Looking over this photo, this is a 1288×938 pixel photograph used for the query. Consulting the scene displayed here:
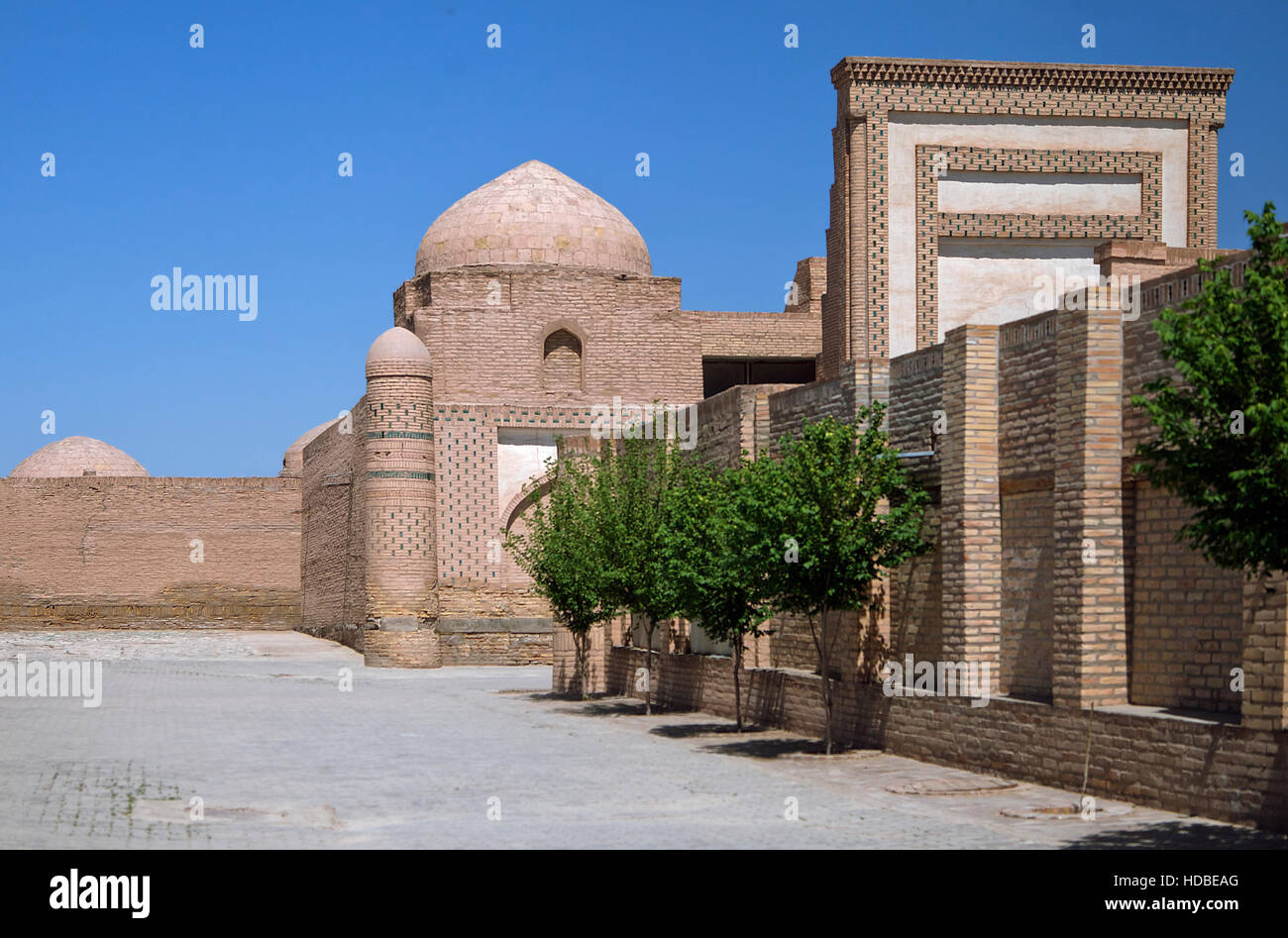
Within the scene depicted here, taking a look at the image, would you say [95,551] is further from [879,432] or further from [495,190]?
[879,432]

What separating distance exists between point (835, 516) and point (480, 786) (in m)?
4.28

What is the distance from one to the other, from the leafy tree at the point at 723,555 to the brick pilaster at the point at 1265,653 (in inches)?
202

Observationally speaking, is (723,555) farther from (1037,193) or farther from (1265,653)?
(1037,193)

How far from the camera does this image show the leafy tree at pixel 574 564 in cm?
2095

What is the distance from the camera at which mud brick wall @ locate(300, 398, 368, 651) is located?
112ft

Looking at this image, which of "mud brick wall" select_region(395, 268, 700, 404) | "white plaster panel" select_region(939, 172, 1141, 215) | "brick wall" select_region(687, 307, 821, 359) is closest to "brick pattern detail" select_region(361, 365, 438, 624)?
"mud brick wall" select_region(395, 268, 700, 404)

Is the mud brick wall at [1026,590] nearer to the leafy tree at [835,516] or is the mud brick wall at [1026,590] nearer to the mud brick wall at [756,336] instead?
the leafy tree at [835,516]

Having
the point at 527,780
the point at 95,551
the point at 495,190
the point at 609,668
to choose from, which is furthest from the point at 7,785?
the point at 95,551

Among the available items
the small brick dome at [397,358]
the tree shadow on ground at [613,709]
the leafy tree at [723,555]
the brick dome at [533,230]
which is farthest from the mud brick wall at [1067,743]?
the brick dome at [533,230]

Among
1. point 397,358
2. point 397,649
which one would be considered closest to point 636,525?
point 397,649

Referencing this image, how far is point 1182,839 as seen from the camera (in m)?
9.70

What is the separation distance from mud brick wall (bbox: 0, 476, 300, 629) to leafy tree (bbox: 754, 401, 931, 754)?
2918 centimetres

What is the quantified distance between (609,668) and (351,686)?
4.84 meters

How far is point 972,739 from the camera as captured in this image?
13258 mm
